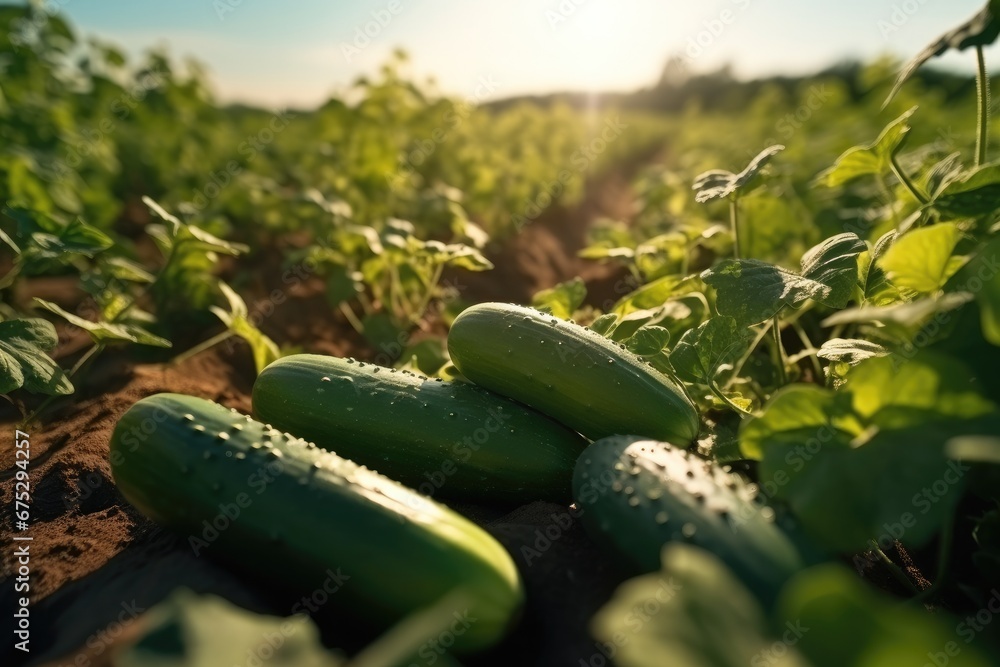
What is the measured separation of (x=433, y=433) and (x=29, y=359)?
5.01ft

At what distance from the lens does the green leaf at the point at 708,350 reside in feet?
7.64

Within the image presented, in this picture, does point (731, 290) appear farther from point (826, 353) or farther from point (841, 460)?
point (841, 460)

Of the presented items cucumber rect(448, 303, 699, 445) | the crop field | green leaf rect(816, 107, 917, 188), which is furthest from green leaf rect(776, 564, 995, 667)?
green leaf rect(816, 107, 917, 188)

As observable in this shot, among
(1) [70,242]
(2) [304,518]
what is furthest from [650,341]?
(1) [70,242]

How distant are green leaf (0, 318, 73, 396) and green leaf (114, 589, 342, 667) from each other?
166 centimetres

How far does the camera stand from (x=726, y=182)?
9.45 feet

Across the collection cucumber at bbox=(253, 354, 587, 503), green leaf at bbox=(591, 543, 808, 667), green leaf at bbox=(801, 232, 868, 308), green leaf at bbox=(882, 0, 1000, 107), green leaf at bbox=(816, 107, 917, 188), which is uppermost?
green leaf at bbox=(882, 0, 1000, 107)

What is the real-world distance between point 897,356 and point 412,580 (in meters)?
1.30

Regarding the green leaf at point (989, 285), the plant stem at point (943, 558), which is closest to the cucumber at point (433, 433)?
the plant stem at point (943, 558)

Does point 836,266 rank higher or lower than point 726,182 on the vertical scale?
lower

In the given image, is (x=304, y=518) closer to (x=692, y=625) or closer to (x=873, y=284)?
(x=692, y=625)

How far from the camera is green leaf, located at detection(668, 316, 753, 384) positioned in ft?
7.64

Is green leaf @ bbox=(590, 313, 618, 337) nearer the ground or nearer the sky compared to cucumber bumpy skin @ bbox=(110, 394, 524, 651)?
nearer the sky

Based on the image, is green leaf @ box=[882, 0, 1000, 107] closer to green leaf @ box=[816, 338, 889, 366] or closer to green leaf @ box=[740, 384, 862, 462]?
green leaf @ box=[816, 338, 889, 366]
